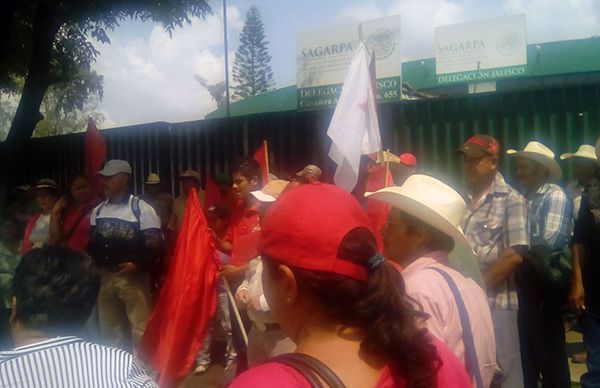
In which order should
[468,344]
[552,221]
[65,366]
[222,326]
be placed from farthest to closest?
[222,326] < [552,221] < [468,344] < [65,366]

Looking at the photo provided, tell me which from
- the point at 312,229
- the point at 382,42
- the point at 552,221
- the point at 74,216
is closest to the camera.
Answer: the point at 312,229

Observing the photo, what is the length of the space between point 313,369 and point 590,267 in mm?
→ 3351

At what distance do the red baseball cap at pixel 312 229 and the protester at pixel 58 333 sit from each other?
894 millimetres

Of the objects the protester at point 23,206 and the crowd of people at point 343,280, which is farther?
the protester at point 23,206

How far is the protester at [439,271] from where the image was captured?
8.73 feet

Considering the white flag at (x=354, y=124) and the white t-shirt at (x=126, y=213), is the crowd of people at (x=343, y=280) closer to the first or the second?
the white t-shirt at (x=126, y=213)

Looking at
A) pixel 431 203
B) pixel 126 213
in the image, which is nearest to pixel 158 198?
pixel 126 213

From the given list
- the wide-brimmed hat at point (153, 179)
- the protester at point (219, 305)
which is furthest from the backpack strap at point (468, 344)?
the wide-brimmed hat at point (153, 179)

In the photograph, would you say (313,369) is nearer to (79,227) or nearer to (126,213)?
(126,213)

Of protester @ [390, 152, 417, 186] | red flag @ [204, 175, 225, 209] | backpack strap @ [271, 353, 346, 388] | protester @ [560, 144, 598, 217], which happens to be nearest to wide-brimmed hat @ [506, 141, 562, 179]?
protester @ [560, 144, 598, 217]

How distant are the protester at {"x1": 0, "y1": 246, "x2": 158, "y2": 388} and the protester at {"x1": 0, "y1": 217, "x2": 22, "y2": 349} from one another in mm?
1849

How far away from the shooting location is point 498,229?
179 inches

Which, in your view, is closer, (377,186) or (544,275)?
(544,275)

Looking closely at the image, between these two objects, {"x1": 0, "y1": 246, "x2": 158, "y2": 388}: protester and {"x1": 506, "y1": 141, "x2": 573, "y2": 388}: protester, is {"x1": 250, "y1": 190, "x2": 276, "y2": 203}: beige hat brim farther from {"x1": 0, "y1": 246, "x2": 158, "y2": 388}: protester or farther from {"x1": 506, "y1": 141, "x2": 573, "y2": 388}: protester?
{"x1": 0, "y1": 246, "x2": 158, "y2": 388}: protester
